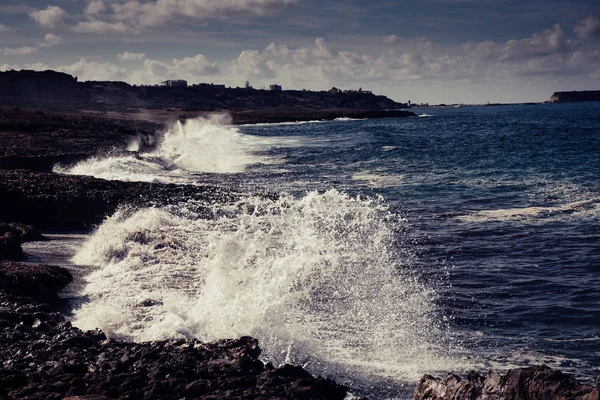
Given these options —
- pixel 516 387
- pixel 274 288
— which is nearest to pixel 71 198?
pixel 274 288

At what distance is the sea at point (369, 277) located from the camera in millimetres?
8789

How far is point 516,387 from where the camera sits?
564cm

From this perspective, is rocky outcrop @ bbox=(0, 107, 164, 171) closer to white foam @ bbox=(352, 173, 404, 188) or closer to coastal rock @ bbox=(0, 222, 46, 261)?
coastal rock @ bbox=(0, 222, 46, 261)

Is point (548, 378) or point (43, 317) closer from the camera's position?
point (548, 378)

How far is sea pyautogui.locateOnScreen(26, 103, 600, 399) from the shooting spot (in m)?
8.79

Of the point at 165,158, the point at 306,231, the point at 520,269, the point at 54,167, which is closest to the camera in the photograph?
the point at 520,269

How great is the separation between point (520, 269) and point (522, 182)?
1371 cm

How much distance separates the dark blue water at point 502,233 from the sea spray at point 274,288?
86 cm

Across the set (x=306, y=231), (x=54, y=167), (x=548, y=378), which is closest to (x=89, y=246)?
(x=306, y=231)

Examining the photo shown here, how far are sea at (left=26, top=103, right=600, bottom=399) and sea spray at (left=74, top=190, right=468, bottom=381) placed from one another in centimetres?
4

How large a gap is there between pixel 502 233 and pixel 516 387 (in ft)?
36.7

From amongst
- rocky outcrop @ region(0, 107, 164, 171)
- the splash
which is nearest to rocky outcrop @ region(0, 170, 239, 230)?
rocky outcrop @ region(0, 107, 164, 171)

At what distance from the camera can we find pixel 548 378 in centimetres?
548

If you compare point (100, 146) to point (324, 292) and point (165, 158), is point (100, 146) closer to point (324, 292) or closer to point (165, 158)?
point (165, 158)
